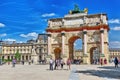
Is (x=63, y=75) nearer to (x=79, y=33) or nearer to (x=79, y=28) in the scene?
(x=79, y=28)

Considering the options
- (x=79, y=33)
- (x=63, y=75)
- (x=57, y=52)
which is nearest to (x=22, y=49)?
(x=57, y=52)

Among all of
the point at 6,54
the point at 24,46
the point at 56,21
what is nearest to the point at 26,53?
the point at 24,46

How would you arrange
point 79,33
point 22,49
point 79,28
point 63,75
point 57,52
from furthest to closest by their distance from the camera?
point 22,49 < point 57,52 < point 79,33 < point 79,28 < point 63,75

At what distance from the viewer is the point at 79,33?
49531mm

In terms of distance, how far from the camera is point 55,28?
51625mm

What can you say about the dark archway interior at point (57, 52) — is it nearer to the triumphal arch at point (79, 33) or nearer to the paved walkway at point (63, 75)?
the triumphal arch at point (79, 33)

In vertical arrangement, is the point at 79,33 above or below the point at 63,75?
above

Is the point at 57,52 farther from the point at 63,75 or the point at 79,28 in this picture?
the point at 63,75

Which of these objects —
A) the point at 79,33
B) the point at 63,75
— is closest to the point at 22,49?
the point at 79,33

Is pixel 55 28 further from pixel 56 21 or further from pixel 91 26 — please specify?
pixel 91 26

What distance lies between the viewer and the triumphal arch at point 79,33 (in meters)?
47.3

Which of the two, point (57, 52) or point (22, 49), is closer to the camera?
point (57, 52)

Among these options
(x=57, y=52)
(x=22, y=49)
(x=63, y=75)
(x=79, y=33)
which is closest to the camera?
(x=63, y=75)

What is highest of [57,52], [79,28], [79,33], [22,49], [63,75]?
[79,28]
